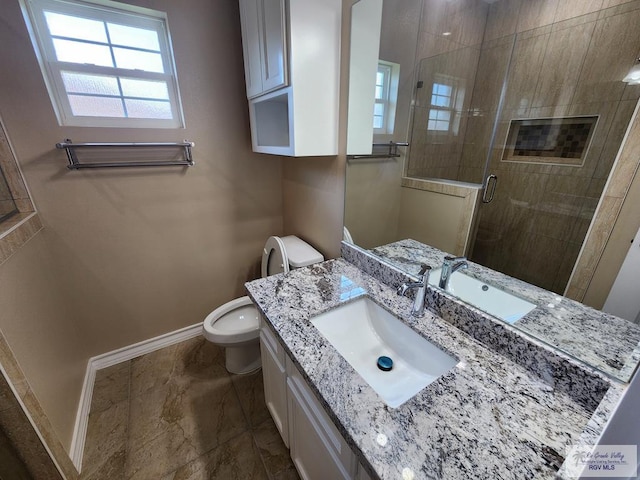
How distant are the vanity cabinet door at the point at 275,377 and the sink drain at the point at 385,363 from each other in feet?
1.21

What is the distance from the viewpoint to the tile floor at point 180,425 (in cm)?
130

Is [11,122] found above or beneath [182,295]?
above

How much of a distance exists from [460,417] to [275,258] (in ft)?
4.54

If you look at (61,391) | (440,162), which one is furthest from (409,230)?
(61,391)

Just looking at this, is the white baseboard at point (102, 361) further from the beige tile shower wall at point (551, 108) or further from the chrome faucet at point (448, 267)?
the beige tile shower wall at point (551, 108)

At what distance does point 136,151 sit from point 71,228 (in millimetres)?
585

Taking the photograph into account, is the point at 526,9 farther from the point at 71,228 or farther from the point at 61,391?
the point at 61,391

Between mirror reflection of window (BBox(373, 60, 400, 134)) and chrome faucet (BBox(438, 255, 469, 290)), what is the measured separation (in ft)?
2.09

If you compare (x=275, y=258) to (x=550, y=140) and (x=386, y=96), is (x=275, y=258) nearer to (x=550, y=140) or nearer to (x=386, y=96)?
(x=386, y=96)

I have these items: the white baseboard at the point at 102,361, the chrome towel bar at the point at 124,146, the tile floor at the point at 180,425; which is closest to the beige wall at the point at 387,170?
the chrome towel bar at the point at 124,146

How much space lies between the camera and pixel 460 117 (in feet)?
3.18

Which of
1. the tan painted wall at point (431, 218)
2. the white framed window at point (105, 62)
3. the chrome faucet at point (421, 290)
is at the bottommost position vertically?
the chrome faucet at point (421, 290)

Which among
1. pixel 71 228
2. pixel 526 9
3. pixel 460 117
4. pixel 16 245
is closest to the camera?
pixel 526 9

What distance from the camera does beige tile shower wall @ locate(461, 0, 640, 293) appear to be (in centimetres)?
61
